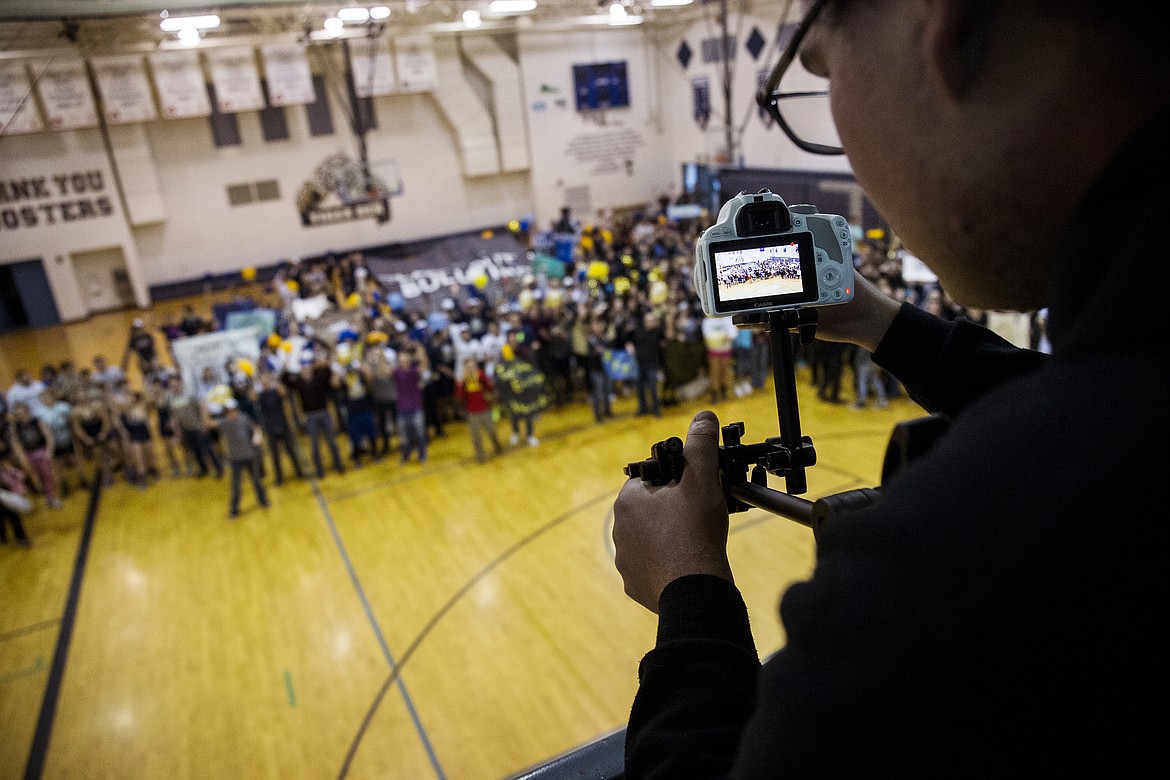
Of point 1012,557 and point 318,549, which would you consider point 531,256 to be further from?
point 1012,557

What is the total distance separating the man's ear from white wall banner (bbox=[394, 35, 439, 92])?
22.9 meters

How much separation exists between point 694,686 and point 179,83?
22336mm

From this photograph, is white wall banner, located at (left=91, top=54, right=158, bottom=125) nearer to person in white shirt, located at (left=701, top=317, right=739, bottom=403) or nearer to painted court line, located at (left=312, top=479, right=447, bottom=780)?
painted court line, located at (left=312, top=479, right=447, bottom=780)

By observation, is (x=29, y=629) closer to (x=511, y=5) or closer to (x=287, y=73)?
(x=287, y=73)

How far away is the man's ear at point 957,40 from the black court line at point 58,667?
25.1 feet

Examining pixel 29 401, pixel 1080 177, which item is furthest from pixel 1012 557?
pixel 29 401

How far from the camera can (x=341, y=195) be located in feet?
75.3

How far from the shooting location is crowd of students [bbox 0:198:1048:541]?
10.5 m

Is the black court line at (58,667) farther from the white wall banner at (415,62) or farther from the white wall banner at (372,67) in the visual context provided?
the white wall banner at (415,62)

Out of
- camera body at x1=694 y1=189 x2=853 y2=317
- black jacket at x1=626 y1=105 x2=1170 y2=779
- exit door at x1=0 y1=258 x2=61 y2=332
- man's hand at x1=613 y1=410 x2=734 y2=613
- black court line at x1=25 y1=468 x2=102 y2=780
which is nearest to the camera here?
black jacket at x1=626 y1=105 x2=1170 y2=779

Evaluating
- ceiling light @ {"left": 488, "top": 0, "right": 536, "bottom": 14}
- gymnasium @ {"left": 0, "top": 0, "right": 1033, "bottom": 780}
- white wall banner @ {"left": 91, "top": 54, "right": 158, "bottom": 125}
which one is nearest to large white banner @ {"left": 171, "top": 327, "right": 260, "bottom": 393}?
gymnasium @ {"left": 0, "top": 0, "right": 1033, "bottom": 780}

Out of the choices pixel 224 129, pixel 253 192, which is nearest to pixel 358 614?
pixel 253 192

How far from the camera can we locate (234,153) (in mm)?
21422

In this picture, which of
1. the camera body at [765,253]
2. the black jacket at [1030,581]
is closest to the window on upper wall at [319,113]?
the camera body at [765,253]
